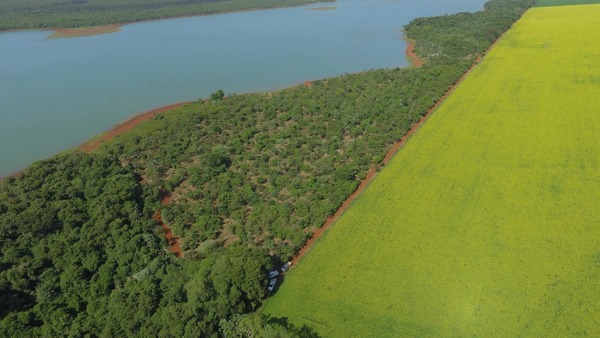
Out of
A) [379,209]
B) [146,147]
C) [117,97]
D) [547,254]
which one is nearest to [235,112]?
[146,147]

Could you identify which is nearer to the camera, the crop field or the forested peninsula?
the forested peninsula

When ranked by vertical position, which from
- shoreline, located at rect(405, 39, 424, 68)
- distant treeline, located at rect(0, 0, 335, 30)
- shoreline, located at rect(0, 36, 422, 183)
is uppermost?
distant treeline, located at rect(0, 0, 335, 30)

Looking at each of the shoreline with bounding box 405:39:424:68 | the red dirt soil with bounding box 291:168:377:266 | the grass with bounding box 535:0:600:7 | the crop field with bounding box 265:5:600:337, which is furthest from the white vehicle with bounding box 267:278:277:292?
the grass with bounding box 535:0:600:7

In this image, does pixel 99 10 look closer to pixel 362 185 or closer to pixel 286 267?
pixel 362 185

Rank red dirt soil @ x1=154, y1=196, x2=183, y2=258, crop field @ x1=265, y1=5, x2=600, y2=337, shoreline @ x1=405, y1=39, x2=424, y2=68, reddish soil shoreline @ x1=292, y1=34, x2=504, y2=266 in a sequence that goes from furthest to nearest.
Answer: shoreline @ x1=405, y1=39, x2=424, y2=68, red dirt soil @ x1=154, y1=196, x2=183, y2=258, reddish soil shoreline @ x1=292, y1=34, x2=504, y2=266, crop field @ x1=265, y1=5, x2=600, y2=337

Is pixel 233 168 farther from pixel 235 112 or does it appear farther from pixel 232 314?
pixel 232 314

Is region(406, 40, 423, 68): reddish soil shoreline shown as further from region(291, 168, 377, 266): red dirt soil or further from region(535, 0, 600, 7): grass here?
region(535, 0, 600, 7): grass
